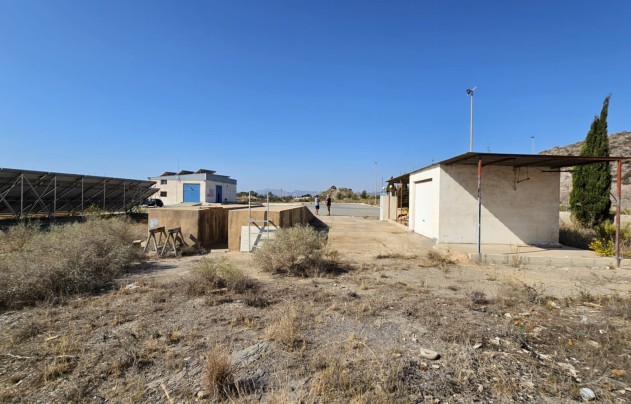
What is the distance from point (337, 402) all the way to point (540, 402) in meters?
1.86

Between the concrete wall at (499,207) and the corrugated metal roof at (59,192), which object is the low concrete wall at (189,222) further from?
the corrugated metal roof at (59,192)

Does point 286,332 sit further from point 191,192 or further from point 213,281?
point 191,192

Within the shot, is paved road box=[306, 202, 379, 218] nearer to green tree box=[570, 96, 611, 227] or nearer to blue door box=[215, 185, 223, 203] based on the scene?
blue door box=[215, 185, 223, 203]

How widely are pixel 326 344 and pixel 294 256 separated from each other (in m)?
3.99

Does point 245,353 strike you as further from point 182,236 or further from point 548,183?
point 548,183

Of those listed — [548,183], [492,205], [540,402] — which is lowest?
[540,402]

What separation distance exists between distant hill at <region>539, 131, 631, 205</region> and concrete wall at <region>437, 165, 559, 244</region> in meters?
22.5

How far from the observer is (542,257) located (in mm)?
9203

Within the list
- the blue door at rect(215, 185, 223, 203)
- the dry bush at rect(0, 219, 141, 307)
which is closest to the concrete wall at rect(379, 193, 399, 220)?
the dry bush at rect(0, 219, 141, 307)

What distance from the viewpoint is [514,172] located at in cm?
1161

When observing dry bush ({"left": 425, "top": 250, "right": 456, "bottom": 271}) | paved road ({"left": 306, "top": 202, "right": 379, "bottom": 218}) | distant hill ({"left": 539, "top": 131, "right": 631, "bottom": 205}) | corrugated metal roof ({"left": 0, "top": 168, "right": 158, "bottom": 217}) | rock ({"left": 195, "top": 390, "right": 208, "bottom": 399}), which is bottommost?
rock ({"left": 195, "top": 390, "right": 208, "bottom": 399})

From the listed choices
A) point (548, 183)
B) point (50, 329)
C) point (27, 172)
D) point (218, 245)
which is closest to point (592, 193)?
point (548, 183)

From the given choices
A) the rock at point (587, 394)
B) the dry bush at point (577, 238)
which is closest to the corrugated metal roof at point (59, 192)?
the rock at point (587, 394)

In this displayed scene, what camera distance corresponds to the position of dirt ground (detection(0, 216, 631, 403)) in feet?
10.1
